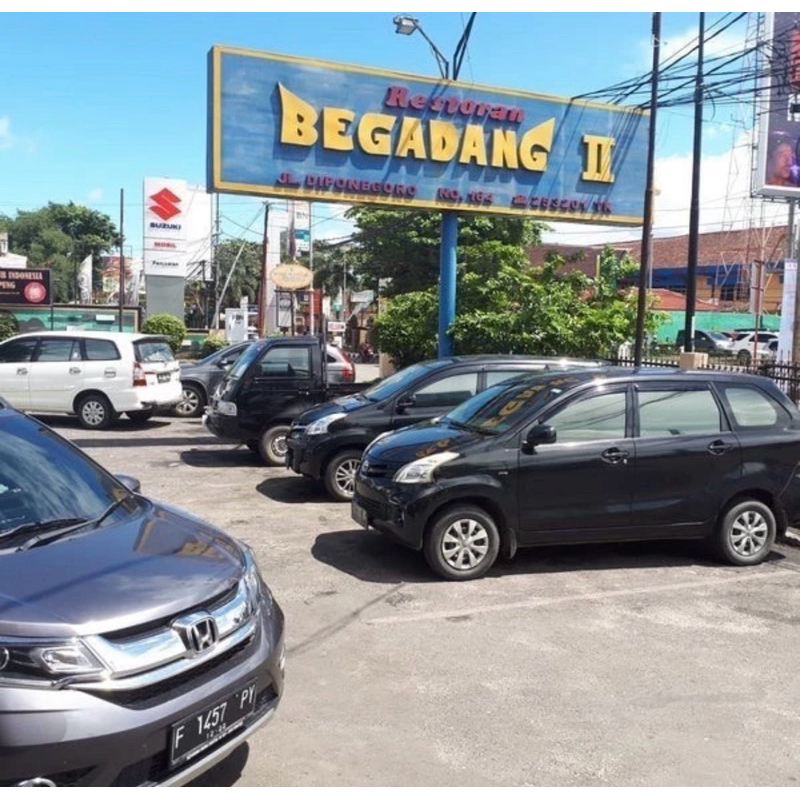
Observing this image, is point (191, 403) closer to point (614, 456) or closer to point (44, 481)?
point (614, 456)

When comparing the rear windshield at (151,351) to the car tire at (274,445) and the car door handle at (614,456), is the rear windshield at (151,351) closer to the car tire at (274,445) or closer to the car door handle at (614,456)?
the car tire at (274,445)

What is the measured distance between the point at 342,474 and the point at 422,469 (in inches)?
115

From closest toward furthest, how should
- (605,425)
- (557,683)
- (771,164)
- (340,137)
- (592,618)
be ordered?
(557,683) → (592,618) → (605,425) → (340,137) → (771,164)

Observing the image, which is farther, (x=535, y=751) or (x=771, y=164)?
(x=771, y=164)

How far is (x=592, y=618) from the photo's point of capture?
5.74 metres

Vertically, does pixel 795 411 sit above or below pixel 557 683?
above

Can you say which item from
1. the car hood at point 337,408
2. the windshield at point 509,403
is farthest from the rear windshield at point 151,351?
the windshield at point 509,403

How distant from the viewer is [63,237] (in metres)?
86.6

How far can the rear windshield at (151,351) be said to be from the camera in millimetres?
14484

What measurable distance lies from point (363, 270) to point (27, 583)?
2372 cm

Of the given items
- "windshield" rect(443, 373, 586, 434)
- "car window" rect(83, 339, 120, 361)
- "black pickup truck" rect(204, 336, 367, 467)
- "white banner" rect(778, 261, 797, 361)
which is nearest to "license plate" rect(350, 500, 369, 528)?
"windshield" rect(443, 373, 586, 434)

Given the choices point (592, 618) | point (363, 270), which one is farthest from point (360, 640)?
point (363, 270)
